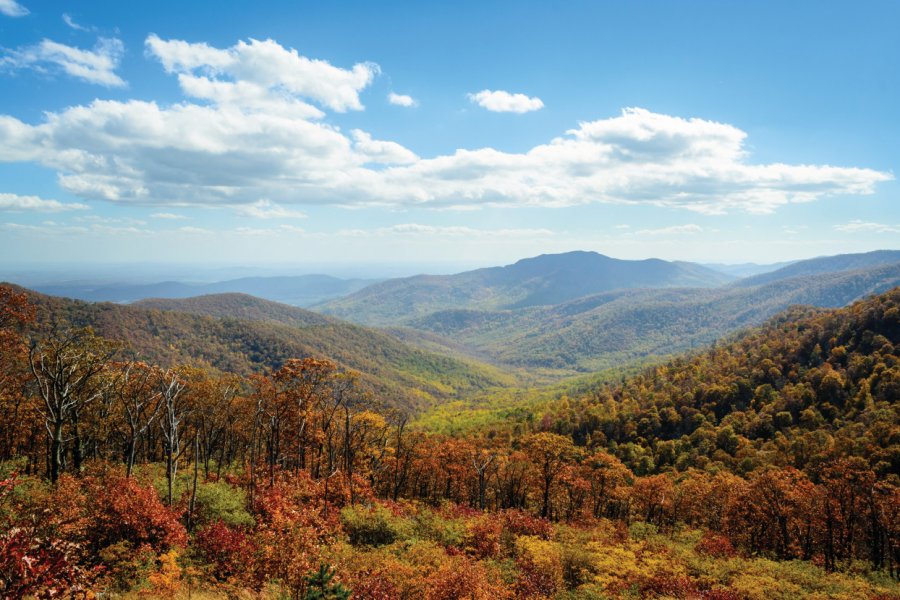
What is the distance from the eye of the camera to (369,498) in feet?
144

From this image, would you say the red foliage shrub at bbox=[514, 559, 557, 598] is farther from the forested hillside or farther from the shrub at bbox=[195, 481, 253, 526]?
the shrub at bbox=[195, 481, 253, 526]

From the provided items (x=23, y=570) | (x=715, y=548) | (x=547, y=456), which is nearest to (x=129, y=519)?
(x=23, y=570)

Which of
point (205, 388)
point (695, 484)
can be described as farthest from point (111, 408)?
point (695, 484)

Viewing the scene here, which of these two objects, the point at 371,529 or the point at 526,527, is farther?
the point at 526,527

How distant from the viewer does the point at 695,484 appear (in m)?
62.9

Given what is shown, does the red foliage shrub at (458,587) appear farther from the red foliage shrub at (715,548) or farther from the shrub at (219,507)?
the red foliage shrub at (715,548)

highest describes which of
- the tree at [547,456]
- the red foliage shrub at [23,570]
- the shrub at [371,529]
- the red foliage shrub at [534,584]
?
the red foliage shrub at [23,570]

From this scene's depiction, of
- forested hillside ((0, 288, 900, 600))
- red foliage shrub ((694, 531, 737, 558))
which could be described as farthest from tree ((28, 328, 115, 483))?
red foliage shrub ((694, 531, 737, 558))

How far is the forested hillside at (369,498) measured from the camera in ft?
72.2

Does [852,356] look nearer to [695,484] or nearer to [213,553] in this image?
[695,484]

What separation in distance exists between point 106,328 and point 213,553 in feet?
699

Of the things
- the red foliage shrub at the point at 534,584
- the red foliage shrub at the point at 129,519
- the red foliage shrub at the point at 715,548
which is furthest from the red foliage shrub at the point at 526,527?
the red foliage shrub at the point at 129,519

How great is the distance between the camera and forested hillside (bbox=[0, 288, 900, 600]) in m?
22.0

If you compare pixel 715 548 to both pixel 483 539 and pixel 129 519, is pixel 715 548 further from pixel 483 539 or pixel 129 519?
pixel 129 519
